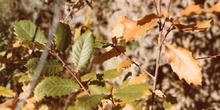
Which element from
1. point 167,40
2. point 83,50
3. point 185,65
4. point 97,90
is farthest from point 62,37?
point 167,40

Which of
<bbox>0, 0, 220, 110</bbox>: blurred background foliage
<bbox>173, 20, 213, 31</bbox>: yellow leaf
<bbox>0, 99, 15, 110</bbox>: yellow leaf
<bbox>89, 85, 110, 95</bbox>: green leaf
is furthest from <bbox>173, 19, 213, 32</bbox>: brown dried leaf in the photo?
<bbox>0, 0, 220, 110</bbox>: blurred background foliage

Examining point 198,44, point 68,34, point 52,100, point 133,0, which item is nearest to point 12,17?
point 52,100

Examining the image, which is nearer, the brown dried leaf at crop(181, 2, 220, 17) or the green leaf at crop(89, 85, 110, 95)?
the brown dried leaf at crop(181, 2, 220, 17)

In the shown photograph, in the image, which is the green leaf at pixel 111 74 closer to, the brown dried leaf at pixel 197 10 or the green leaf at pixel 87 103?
the green leaf at pixel 87 103

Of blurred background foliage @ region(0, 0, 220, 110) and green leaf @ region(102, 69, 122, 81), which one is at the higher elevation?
green leaf @ region(102, 69, 122, 81)

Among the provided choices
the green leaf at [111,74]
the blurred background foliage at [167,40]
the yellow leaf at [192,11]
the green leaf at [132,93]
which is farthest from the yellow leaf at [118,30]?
the blurred background foliage at [167,40]

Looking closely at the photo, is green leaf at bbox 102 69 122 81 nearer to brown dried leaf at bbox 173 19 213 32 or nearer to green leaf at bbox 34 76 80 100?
green leaf at bbox 34 76 80 100

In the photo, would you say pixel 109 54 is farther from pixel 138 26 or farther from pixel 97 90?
pixel 138 26
